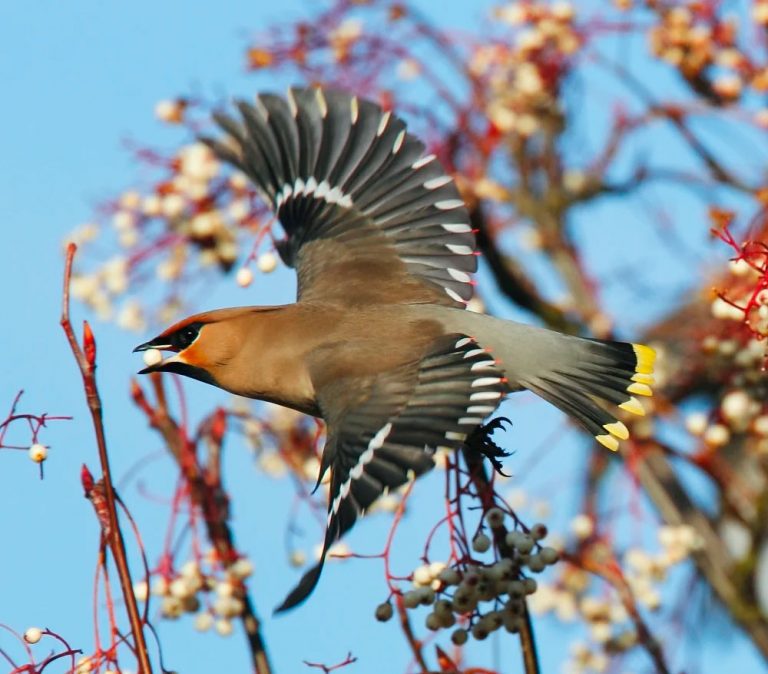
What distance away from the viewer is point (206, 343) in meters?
3.91

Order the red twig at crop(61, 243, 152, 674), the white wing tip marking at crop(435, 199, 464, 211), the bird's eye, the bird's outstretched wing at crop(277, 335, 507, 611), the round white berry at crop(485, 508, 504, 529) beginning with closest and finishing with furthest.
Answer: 1. the red twig at crop(61, 243, 152, 674)
2. the bird's outstretched wing at crop(277, 335, 507, 611)
3. the round white berry at crop(485, 508, 504, 529)
4. the bird's eye
5. the white wing tip marking at crop(435, 199, 464, 211)

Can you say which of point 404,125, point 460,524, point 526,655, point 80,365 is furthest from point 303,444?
point 80,365

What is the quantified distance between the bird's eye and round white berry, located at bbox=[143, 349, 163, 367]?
0.58ft

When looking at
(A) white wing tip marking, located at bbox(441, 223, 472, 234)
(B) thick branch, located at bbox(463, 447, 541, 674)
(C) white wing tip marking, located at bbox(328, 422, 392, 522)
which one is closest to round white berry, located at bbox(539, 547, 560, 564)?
(B) thick branch, located at bbox(463, 447, 541, 674)

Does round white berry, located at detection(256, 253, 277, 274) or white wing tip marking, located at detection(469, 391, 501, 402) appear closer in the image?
white wing tip marking, located at detection(469, 391, 501, 402)

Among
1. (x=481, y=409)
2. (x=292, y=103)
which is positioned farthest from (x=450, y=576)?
(x=292, y=103)

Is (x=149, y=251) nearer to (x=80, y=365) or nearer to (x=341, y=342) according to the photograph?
(x=341, y=342)

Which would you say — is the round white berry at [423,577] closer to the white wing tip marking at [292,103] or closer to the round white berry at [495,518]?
the round white berry at [495,518]

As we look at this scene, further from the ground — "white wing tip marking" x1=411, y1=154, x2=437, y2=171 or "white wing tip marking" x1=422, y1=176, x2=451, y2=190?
"white wing tip marking" x1=411, y1=154, x2=437, y2=171

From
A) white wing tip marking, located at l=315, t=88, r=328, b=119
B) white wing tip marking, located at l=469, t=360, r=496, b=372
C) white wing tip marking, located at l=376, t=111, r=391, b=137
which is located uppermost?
white wing tip marking, located at l=315, t=88, r=328, b=119

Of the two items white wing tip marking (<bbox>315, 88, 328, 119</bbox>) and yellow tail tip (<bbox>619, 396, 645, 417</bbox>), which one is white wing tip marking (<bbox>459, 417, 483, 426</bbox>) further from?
white wing tip marking (<bbox>315, 88, 328, 119</bbox>)

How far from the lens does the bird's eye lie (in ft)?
12.7

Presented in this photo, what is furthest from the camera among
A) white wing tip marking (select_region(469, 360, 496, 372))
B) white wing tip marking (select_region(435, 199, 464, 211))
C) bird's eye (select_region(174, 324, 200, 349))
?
white wing tip marking (select_region(435, 199, 464, 211))

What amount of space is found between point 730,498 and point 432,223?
1490mm
